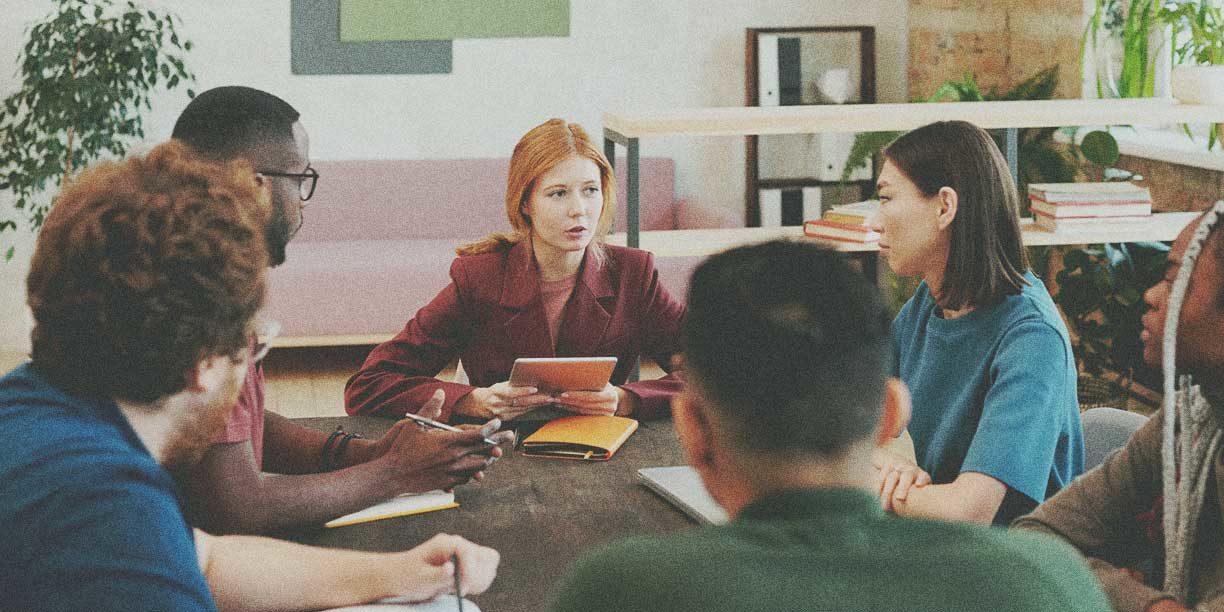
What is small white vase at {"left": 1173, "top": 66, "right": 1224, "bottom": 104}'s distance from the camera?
155 inches

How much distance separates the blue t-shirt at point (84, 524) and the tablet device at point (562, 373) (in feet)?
3.56

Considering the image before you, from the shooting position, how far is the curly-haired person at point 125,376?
112 centimetres

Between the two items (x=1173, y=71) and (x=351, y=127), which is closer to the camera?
(x=1173, y=71)

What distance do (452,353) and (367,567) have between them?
3.81 feet

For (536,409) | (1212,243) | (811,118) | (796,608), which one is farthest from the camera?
(811,118)

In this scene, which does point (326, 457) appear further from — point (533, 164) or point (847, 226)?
point (847, 226)

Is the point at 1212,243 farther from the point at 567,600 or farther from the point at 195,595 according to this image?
the point at 195,595

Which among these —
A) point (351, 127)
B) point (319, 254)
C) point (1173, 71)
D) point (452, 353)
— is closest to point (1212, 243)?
point (452, 353)

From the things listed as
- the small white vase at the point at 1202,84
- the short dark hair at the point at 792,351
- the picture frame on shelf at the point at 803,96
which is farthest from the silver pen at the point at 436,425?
the picture frame on shelf at the point at 803,96

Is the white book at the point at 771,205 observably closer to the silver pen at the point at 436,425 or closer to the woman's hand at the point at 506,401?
the woman's hand at the point at 506,401

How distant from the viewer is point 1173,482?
154cm

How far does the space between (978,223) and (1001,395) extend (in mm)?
300

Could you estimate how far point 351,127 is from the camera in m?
6.15

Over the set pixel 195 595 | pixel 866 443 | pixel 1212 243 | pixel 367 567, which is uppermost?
pixel 1212 243
